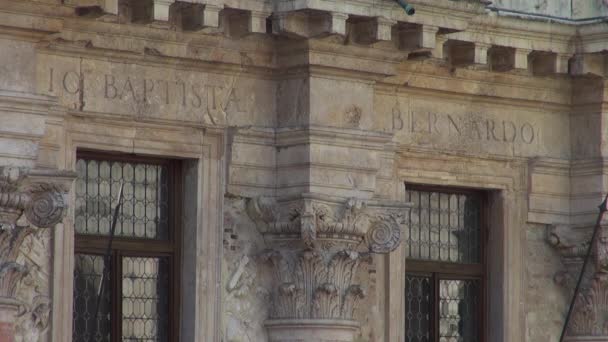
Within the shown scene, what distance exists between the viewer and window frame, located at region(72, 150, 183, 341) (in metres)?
23.8

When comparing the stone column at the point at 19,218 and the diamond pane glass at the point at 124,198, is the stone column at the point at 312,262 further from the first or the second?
the stone column at the point at 19,218

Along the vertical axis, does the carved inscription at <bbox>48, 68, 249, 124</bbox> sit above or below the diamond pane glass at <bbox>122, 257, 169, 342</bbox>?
above

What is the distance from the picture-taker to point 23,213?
22.4 m

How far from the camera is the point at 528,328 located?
26.8 meters

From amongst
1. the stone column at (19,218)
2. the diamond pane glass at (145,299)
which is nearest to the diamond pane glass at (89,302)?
the diamond pane glass at (145,299)

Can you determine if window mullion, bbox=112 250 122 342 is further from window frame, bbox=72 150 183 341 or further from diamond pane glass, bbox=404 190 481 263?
diamond pane glass, bbox=404 190 481 263

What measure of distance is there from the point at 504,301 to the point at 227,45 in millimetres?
4168

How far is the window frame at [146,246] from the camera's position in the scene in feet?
78.2

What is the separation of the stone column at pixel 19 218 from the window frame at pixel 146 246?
1.24 meters

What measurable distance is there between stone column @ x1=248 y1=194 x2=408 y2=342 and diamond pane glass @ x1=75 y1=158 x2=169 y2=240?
2.76ft

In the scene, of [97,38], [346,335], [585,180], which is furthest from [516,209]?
[97,38]

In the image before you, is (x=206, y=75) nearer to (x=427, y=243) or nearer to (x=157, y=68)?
(x=157, y=68)

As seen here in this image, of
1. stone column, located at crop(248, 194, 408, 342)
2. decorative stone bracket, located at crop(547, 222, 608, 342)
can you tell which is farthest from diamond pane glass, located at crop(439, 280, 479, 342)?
stone column, located at crop(248, 194, 408, 342)

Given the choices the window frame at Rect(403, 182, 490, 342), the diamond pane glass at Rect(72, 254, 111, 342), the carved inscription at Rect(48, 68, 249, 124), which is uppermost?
the carved inscription at Rect(48, 68, 249, 124)
